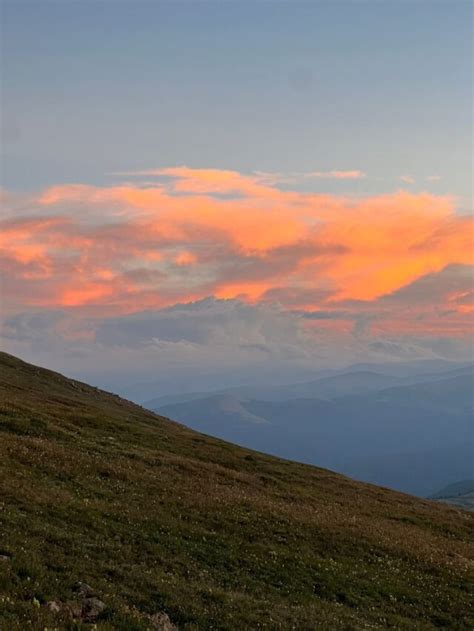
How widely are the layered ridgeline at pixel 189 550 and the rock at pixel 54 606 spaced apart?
0.20ft

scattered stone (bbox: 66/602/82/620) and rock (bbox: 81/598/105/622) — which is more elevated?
scattered stone (bbox: 66/602/82/620)

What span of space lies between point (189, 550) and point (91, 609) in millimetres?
9117

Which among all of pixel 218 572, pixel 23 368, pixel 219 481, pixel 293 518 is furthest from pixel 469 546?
pixel 23 368

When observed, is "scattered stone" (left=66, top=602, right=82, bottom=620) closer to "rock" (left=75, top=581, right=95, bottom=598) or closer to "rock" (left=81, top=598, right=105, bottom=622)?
"rock" (left=81, top=598, right=105, bottom=622)

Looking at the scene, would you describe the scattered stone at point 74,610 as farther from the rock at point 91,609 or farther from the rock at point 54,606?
the rock at point 54,606

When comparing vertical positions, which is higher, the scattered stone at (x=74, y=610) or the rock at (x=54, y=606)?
the rock at (x=54, y=606)

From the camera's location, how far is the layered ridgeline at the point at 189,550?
17.0 meters

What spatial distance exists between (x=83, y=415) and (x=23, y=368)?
159ft

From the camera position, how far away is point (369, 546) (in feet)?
102

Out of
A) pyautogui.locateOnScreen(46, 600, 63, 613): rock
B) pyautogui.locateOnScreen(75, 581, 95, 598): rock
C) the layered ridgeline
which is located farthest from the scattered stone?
pyautogui.locateOnScreen(75, 581, 95, 598): rock

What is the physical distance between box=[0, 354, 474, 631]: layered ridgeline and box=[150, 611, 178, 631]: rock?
0.07 meters

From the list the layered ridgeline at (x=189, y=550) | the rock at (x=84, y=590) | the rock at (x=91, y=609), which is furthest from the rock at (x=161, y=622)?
the rock at (x=84, y=590)

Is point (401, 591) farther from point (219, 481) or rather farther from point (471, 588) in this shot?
point (219, 481)

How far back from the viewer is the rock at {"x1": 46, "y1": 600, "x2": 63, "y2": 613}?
14.8m
